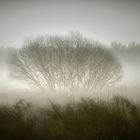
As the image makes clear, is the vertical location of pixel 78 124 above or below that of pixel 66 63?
below

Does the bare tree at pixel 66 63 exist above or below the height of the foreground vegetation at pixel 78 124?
above

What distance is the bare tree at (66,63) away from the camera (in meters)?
18.0

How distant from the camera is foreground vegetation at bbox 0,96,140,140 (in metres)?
4.75

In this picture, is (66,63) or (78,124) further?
(66,63)

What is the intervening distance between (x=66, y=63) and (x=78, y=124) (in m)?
13.0

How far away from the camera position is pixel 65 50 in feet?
58.9

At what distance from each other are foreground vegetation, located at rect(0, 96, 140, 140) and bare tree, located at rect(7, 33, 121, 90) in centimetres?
1169

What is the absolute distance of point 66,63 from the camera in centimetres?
1802

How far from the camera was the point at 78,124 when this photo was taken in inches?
207

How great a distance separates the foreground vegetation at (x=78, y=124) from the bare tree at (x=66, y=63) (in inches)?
460

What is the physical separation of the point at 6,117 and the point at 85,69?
1278cm

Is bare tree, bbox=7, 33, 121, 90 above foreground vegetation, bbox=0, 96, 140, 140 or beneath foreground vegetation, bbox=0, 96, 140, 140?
above

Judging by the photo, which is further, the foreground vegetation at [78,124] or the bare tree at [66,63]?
the bare tree at [66,63]

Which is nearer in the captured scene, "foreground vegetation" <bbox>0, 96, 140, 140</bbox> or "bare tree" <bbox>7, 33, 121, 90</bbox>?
"foreground vegetation" <bbox>0, 96, 140, 140</bbox>
